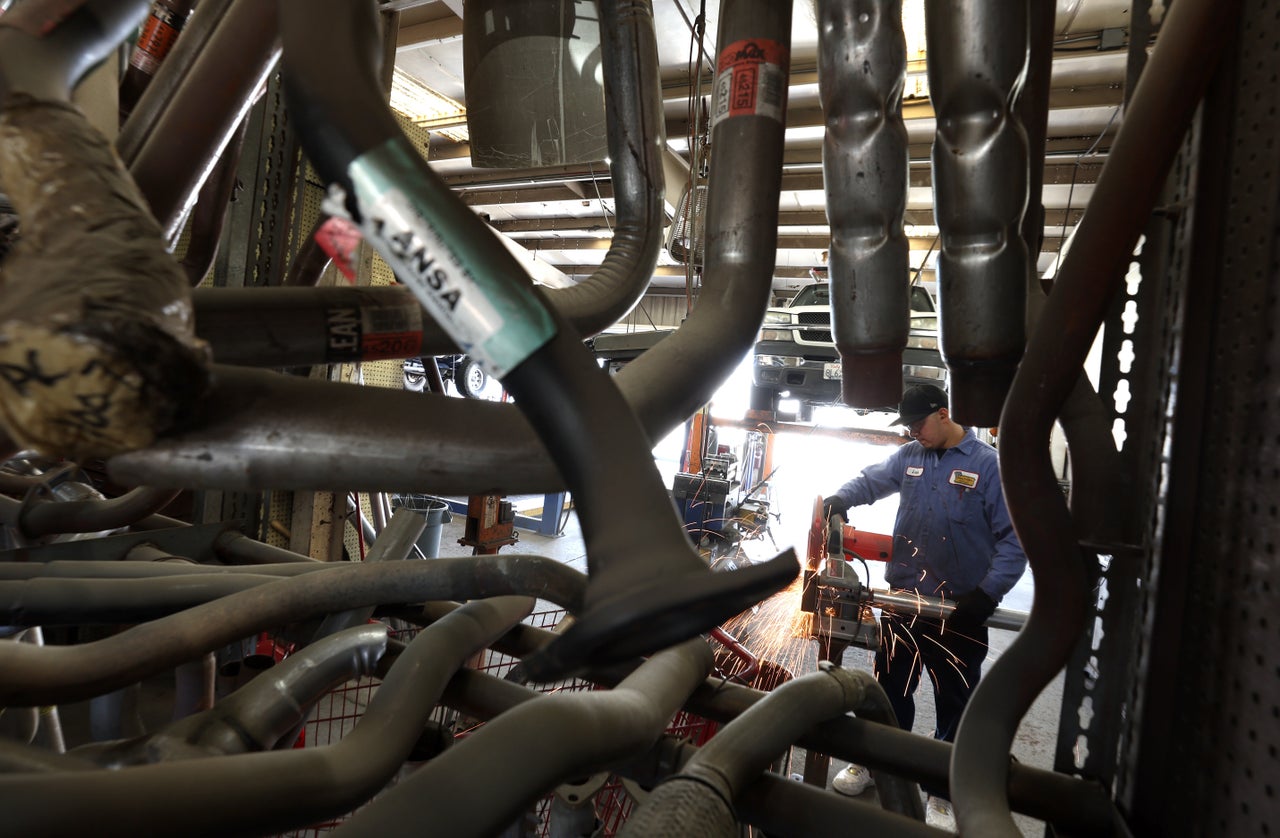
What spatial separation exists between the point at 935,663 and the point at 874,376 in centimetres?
245

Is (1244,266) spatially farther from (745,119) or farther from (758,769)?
(758,769)

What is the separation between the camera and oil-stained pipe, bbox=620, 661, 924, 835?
672 mm

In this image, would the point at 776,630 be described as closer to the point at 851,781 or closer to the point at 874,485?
the point at 874,485

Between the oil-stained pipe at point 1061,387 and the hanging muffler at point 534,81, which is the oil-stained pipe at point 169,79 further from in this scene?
the oil-stained pipe at point 1061,387

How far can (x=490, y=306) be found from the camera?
39 centimetres

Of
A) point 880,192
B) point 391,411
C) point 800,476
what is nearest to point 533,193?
point 880,192

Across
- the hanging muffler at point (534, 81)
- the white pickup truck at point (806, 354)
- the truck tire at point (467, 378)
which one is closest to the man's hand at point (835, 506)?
the white pickup truck at point (806, 354)

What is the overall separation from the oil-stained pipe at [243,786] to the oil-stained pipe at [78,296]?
308mm

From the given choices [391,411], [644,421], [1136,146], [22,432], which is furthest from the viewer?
[1136,146]

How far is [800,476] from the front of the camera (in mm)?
12469

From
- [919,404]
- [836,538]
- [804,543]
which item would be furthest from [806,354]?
[804,543]

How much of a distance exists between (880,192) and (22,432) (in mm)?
921

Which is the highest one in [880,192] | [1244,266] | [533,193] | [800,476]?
[533,193]

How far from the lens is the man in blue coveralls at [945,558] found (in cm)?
278
